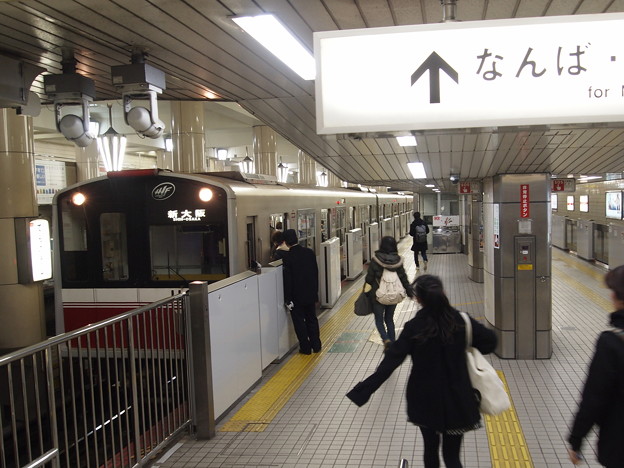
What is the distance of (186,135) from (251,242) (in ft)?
16.4

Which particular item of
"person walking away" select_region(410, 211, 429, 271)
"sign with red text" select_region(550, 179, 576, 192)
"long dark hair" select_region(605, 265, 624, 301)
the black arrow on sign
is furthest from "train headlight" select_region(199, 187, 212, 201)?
"person walking away" select_region(410, 211, 429, 271)

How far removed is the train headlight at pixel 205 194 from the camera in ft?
20.2

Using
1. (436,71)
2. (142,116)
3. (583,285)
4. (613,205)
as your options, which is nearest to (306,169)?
(613,205)

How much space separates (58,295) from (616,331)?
222 inches

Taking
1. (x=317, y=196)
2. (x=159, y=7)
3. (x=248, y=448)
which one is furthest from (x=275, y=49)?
(x=317, y=196)

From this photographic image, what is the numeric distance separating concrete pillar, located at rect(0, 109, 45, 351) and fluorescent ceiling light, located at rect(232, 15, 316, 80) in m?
4.35

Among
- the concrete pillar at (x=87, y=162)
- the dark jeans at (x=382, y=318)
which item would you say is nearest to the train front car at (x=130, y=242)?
the dark jeans at (x=382, y=318)

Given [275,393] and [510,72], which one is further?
[275,393]

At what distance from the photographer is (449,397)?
3066 millimetres

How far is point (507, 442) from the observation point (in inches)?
174

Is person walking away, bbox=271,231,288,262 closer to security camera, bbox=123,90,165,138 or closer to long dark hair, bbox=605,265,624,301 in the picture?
security camera, bbox=123,90,165,138

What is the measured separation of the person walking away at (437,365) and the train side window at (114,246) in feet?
13.1

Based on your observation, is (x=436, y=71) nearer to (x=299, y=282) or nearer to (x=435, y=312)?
(x=435, y=312)

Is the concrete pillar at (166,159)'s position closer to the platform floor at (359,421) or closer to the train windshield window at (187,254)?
the train windshield window at (187,254)
